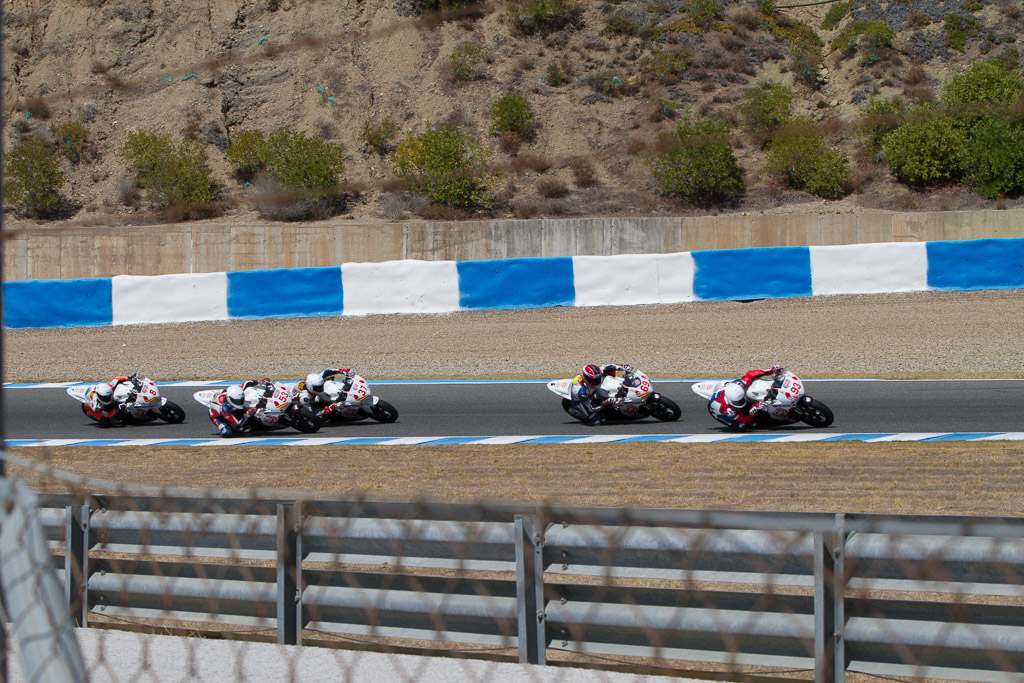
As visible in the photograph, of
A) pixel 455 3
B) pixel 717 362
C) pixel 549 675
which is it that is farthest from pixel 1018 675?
pixel 455 3

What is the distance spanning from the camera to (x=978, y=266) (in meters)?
20.3

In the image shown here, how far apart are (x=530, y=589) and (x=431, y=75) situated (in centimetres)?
3222

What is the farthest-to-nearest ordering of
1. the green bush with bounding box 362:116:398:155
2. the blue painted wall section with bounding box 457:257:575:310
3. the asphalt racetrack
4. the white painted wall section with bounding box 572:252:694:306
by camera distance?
the green bush with bounding box 362:116:398:155 < the blue painted wall section with bounding box 457:257:575:310 < the white painted wall section with bounding box 572:252:694:306 < the asphalt racetrack

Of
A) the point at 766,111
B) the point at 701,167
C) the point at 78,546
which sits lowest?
the point at 78,546

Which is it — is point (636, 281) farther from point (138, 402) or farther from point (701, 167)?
point (138, 402)

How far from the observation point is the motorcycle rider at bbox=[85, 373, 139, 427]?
13.2 meters

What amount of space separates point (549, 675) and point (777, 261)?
18335mm

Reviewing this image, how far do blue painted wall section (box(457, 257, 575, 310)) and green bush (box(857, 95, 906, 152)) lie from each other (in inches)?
534

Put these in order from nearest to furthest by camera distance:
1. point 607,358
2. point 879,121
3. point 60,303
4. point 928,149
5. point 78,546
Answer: point 78,546
point 607,358
point 60,303
point 928,149
point 879,121

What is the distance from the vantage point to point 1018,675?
3359mm

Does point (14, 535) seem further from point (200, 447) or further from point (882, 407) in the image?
point (882, 407)

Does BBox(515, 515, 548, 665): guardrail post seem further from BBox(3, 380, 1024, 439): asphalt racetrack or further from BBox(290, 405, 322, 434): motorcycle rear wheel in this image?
BBox(290, 405, 322, 434): motorcycle rear wheel

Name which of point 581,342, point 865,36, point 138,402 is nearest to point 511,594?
point 138,402

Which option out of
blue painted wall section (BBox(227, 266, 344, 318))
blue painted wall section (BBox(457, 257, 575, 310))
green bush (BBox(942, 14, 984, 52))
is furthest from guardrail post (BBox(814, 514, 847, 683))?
green bush (BBox(942, 14, 984, 52))
